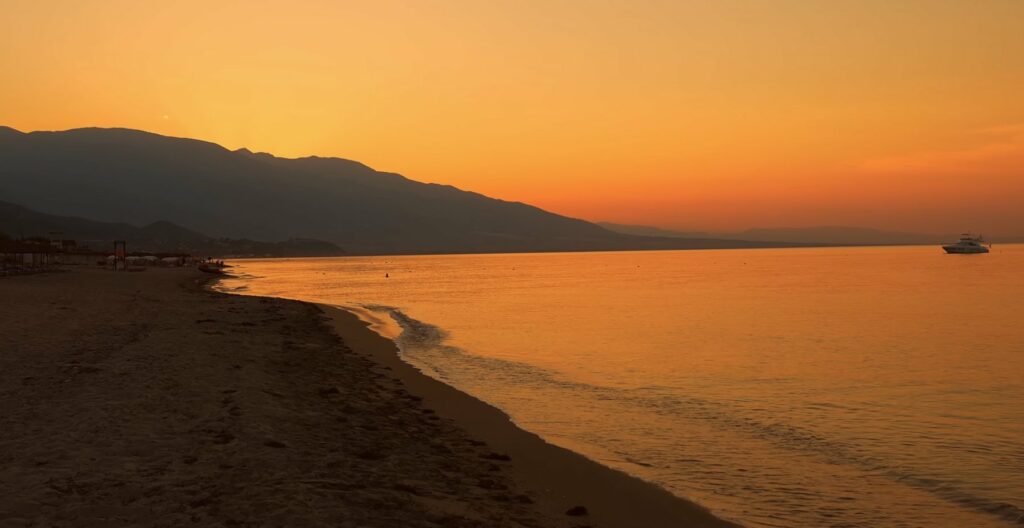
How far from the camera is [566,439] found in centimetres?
1404

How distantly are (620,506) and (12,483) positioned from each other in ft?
24.5

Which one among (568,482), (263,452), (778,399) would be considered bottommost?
(778,399)

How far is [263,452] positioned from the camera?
10438 mm

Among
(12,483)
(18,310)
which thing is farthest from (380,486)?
(18,310)

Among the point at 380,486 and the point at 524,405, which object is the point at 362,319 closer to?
the point at 524,405

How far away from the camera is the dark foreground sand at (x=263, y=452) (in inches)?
315

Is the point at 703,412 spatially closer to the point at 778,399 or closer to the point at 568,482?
the point at 778,399

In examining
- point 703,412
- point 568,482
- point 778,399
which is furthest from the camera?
point 778,399

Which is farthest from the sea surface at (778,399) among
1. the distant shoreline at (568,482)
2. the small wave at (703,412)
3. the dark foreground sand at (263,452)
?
the dark foreground sand at (263,452)

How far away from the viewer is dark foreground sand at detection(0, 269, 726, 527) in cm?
800

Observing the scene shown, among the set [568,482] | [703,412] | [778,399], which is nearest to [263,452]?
[568,482]

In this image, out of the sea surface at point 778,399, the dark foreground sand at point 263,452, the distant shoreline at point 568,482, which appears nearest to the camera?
the dark foreground sand at point 263,452

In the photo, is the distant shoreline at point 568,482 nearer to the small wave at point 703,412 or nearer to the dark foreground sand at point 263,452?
the dark foreground sand at point 263,452

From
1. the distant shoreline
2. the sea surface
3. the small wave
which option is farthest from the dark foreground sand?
the small wave
